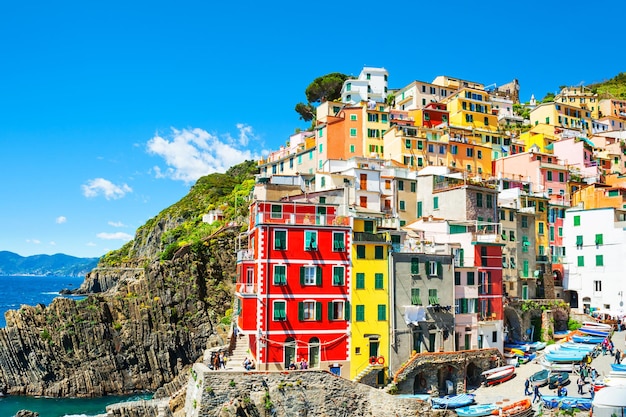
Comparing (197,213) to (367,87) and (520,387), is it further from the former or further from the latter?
(520,387)

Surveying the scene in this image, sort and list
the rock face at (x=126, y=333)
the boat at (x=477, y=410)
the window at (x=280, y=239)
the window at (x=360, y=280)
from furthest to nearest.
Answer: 1. the rock face at (x=126, y=333)
2. the window at (x=360, y=280)
3. the window at (x=280, y=239)
4. the boat at (x=477, y=410)

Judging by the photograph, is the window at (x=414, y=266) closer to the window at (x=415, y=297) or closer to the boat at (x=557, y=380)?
the window at (x=415, y=297)

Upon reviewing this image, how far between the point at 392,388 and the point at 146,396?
95.2 feet

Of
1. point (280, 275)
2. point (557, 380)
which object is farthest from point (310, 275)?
point (557, 380)

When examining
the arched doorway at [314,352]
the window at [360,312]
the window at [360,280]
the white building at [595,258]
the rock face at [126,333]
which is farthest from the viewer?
the rock face at [126,333]

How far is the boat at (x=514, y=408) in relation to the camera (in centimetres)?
4006

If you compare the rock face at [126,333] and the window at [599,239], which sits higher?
the window at [599,239]

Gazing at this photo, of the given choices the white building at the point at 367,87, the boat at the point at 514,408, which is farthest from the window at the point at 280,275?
the white building at the point at 367,87

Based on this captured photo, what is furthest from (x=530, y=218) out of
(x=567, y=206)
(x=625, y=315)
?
(x=625, y=315)

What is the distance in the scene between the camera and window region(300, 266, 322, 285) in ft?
145

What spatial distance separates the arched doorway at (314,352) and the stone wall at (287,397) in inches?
99.8

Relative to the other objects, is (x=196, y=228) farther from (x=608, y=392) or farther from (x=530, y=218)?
(x=608, y=392)

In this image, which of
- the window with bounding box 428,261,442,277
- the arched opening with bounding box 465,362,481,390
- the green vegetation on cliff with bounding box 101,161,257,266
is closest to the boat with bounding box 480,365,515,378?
the arched opening with bounding box 465,362,481,390

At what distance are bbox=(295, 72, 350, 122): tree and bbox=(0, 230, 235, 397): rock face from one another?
51.3 metres
